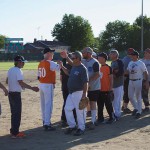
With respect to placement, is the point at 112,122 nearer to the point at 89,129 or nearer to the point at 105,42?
the point at 89,129

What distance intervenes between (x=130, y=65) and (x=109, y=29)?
348ft

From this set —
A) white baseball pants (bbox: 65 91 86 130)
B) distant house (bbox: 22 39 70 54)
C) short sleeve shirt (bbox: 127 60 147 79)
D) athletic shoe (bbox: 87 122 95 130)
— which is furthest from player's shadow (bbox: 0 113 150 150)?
distant house (bbox: 22 39 70 54)

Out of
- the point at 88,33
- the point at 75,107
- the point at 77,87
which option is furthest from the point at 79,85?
the point at 88,33

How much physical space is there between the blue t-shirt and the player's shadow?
44.9 inches

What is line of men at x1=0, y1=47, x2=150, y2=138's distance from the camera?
327 inches

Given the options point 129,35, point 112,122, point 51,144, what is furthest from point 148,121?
Result: point 129,35

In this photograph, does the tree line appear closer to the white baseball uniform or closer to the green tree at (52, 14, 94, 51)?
the green tree at (52, 14, 94, 51)

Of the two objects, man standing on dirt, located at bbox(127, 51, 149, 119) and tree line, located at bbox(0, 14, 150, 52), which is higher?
tree line, located at bbox(0, 14, 150, 52)

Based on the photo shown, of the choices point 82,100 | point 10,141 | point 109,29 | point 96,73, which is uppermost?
point 109,29

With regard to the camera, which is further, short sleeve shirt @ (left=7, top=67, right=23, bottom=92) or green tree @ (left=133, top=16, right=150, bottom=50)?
green tree @ (left=133, top=16, right=150, bottom=50)

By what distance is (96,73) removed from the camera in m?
9.02

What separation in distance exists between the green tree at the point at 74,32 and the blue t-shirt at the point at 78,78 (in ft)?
323

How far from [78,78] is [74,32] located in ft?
338

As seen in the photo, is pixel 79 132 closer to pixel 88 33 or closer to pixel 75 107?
pixel 75 107
